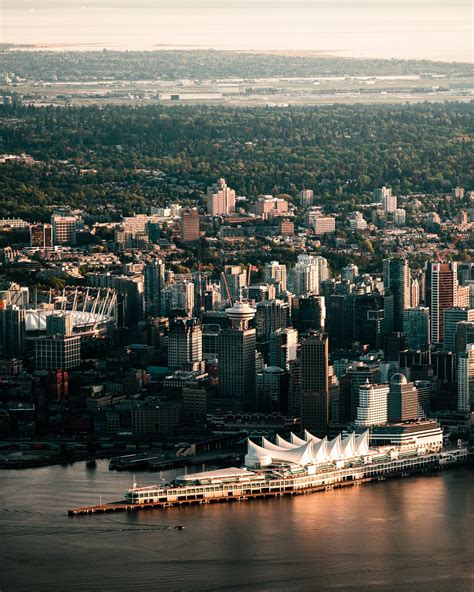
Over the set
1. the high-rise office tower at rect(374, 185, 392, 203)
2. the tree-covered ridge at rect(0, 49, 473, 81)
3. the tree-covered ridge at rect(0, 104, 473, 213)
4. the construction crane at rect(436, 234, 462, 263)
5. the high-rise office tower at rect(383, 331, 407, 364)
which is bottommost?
the construction crane at rect(436, 234, 462, 263)

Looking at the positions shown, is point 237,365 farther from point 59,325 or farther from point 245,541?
point 245,541

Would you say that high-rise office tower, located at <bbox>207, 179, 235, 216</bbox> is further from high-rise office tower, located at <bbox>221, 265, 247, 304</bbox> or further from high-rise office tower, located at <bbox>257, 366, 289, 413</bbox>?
high-rise office tower, located at <bbox>257, 366, 289, 413</bbox>

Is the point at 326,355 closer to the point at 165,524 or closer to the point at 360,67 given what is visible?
the point at 165,524

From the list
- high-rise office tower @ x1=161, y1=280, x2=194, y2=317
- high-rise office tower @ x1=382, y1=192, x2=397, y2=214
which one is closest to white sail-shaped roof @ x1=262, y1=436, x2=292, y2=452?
high-rise office tower @ x1=161, y1=280, x2=194, y2=317

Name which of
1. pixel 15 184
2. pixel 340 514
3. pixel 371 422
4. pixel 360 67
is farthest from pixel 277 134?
pixel 340 514

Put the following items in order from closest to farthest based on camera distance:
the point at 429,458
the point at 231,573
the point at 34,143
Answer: the point at 231,573 < the point at 429,458 < the point at 34,143

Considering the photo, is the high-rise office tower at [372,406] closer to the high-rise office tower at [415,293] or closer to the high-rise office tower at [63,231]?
the high-rise office tower at [415,293]

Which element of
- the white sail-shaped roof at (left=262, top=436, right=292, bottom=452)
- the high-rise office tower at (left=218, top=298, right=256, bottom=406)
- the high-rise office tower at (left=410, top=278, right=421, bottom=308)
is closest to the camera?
the white sail-shaped roof at (left=262, top=436, right=292, bottom=452)
